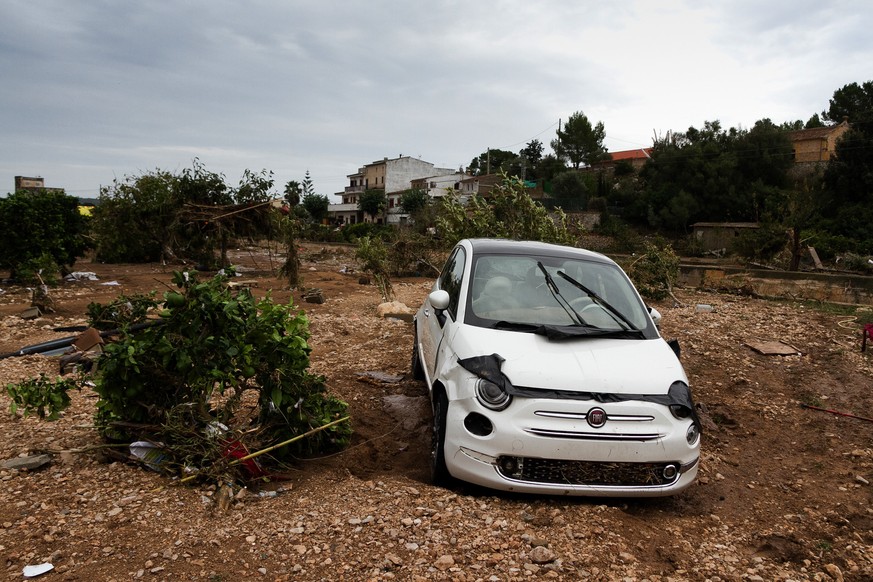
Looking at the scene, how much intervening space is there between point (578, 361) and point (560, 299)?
3.18ft

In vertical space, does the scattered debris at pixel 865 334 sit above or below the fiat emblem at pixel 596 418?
below

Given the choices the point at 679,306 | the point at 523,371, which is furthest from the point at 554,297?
the point at 679,306

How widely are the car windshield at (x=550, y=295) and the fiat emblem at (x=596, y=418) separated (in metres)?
0.92

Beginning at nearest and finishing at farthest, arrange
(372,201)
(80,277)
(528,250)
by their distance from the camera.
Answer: (528,250)
(80,277)
(372,201)

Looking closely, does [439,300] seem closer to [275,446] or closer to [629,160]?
[275,446]

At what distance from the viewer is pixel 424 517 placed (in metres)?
3.33

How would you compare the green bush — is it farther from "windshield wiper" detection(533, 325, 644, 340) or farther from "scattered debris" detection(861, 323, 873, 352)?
"scattered debris" detection(861, 323, 873, 352)

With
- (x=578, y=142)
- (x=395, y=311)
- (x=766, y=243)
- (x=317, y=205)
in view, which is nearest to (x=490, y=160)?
(x=578, y=142)

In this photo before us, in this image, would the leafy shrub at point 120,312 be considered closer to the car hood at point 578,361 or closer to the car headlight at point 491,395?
the car hood at point 578,361

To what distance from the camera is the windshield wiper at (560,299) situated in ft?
14.8

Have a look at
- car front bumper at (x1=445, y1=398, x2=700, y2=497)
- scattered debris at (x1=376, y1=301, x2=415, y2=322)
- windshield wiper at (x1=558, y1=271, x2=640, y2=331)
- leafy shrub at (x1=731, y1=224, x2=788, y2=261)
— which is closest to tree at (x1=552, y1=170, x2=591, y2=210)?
leafy shrub at (x1=731, y1=224, x2=788, y2=261)

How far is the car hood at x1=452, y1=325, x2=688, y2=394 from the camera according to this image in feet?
11.9

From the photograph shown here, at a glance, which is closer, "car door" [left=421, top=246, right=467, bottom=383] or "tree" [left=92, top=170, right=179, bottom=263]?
"car door" [left=421, top=246, right=467, bottom=383]

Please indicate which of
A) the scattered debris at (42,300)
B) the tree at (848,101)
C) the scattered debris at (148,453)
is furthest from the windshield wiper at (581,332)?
the tree at (848,101)
